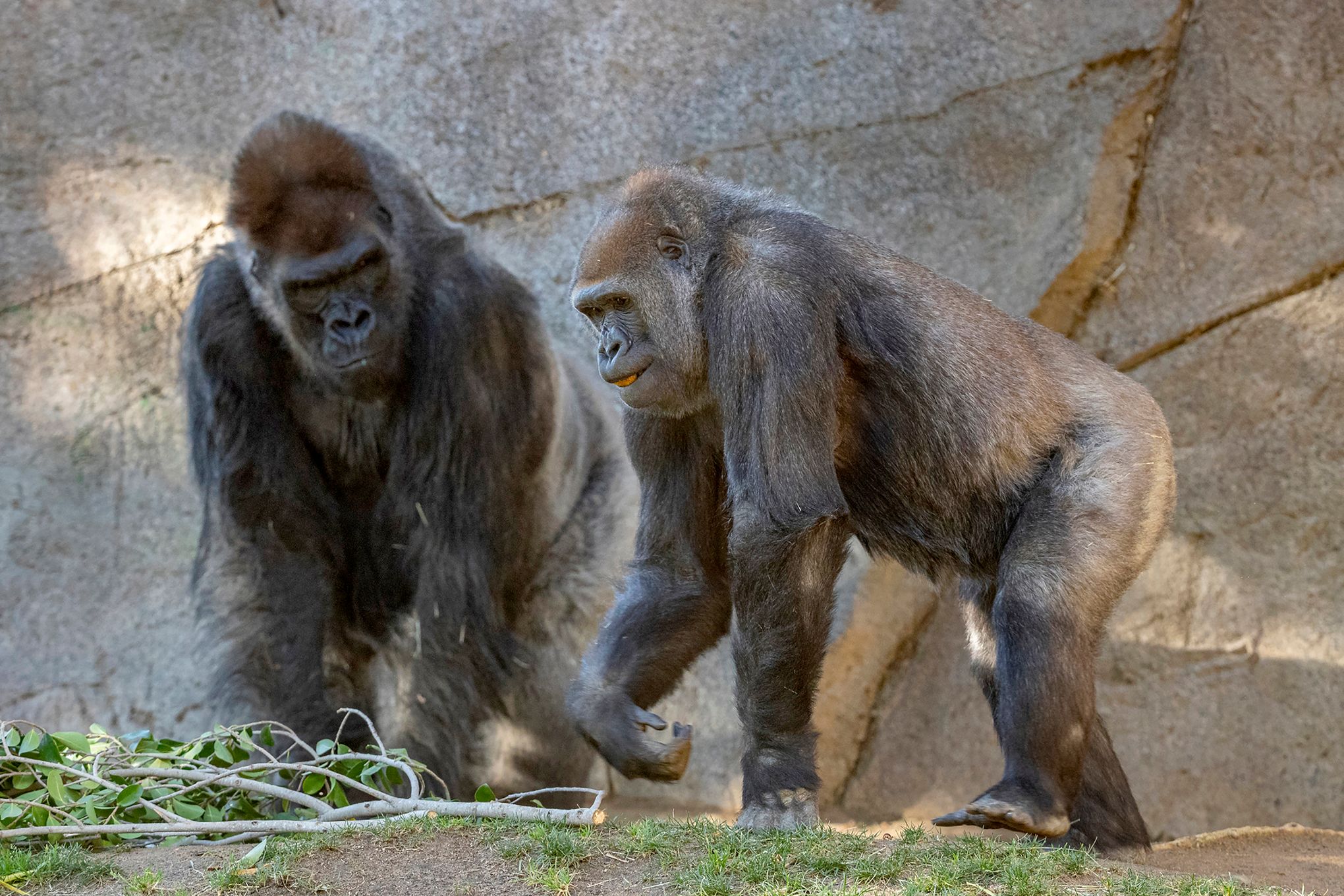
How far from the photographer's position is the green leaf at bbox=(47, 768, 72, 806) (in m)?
3.23

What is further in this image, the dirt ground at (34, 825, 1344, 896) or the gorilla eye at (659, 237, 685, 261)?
the gorilla eye at (659, 237, 685, 261)

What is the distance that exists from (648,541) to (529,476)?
123cm

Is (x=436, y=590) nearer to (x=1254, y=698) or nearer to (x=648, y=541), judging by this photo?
(x=648, y=541)

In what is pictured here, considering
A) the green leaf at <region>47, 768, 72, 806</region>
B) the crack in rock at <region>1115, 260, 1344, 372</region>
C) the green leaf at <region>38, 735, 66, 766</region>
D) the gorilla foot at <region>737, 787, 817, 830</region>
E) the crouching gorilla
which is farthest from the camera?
the crack in rock at <region>1115, 260, 1344, 372</region>

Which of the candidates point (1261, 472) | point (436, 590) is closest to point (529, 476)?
point (436, 590)

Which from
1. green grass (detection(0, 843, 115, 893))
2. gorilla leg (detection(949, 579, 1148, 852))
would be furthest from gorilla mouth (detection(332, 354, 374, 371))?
gorilla leg (detection(949, 579, 1148, 852))

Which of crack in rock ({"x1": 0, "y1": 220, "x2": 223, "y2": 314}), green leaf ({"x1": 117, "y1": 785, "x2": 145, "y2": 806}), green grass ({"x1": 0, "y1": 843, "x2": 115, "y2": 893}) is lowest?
green leaf ({"x1": 117, "y1": 785, "x2": 145, "y2": 806})

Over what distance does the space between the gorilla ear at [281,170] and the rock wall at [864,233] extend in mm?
1206

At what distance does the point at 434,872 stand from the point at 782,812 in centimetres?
71

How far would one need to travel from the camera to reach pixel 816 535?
2875 mm

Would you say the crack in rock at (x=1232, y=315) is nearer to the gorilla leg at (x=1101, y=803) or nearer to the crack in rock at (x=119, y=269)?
the gorilla leg at (x=1101, y=803)

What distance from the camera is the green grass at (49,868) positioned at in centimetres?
273

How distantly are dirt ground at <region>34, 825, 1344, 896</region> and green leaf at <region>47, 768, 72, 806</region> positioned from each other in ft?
1.04

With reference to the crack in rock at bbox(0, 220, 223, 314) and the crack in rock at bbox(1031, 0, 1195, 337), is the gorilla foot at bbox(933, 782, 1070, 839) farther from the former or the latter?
the crack in rock at bbox(0, 220, 223, 314)
